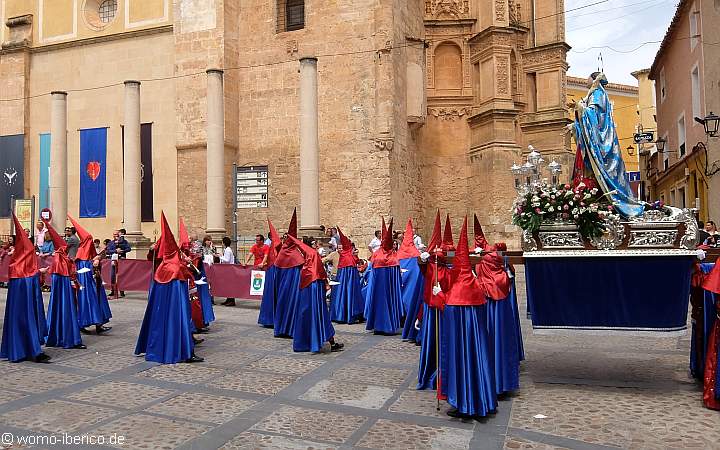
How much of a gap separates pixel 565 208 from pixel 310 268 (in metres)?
3.77

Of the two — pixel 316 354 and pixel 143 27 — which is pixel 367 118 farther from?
pixel 316 354

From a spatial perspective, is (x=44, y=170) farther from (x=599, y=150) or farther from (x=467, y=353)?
(x=467, y=353)

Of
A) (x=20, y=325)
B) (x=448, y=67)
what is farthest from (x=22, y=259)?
(x=448, y=67)

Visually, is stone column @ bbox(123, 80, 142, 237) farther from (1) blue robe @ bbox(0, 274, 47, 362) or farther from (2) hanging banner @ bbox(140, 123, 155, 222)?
(1) blue robe @ bbox(0, 274, 47, 362)

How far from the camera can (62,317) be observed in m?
8.74

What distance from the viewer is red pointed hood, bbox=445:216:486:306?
541cm

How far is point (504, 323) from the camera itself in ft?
20.2

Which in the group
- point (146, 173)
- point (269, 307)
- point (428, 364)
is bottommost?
point (428, 364)

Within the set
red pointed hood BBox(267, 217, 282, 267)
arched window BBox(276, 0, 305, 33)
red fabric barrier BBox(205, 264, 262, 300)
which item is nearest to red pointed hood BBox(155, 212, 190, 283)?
red pointed hood BBox(267, 217, 282, 267)

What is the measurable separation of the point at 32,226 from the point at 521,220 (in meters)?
21.4

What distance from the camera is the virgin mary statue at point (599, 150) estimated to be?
6.67 m

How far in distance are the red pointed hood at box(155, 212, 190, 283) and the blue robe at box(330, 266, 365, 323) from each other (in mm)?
4039

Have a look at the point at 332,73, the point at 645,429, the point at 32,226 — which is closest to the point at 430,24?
the point at 332,73

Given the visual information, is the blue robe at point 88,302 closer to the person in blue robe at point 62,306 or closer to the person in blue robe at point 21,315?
the person in blue robe at point 62,306
